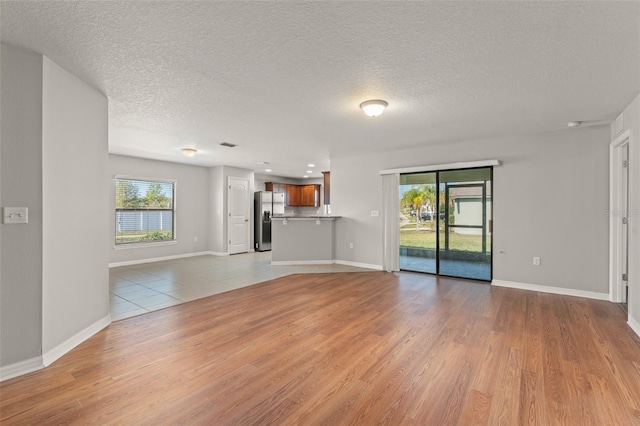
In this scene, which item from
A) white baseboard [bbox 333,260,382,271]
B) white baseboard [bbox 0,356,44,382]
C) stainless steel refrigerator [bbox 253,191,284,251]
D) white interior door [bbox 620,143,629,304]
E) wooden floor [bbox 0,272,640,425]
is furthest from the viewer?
stainless steel refrigerator [bbox 253,191,284,251]

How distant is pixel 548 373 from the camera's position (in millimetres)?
2201

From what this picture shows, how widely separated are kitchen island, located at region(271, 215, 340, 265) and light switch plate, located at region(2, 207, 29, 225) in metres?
4.62

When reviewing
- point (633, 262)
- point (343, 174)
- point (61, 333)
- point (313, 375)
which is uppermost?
point (343, 174)

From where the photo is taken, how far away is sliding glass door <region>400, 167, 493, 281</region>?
16.6 feet

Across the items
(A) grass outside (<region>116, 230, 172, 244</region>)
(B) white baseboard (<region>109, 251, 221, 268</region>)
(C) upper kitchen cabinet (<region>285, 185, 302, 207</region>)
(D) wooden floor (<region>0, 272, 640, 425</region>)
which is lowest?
(D) wooden floor (<region>0, 272, 640, 425</region>)

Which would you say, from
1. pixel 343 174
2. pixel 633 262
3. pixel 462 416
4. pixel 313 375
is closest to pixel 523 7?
pixel 462 416

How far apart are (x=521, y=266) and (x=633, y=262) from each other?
1.53m

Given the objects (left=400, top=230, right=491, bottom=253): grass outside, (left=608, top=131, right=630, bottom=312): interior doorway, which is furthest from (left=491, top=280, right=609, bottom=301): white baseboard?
(left=400, top=230, right=491, bottom=253): grass outside

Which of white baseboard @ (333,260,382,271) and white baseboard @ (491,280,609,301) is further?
white baseboard @ (333,260,382,271)

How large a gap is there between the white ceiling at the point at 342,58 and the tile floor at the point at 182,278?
94.9 inches

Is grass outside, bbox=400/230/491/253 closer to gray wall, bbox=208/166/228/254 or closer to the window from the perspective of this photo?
gray wall, bbox=208/166/228/254

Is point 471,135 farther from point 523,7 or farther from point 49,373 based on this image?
point 49,373

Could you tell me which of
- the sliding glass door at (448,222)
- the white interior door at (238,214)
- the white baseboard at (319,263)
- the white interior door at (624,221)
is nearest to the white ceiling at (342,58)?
the white interior door at (624,221)

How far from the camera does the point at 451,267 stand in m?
5.40
